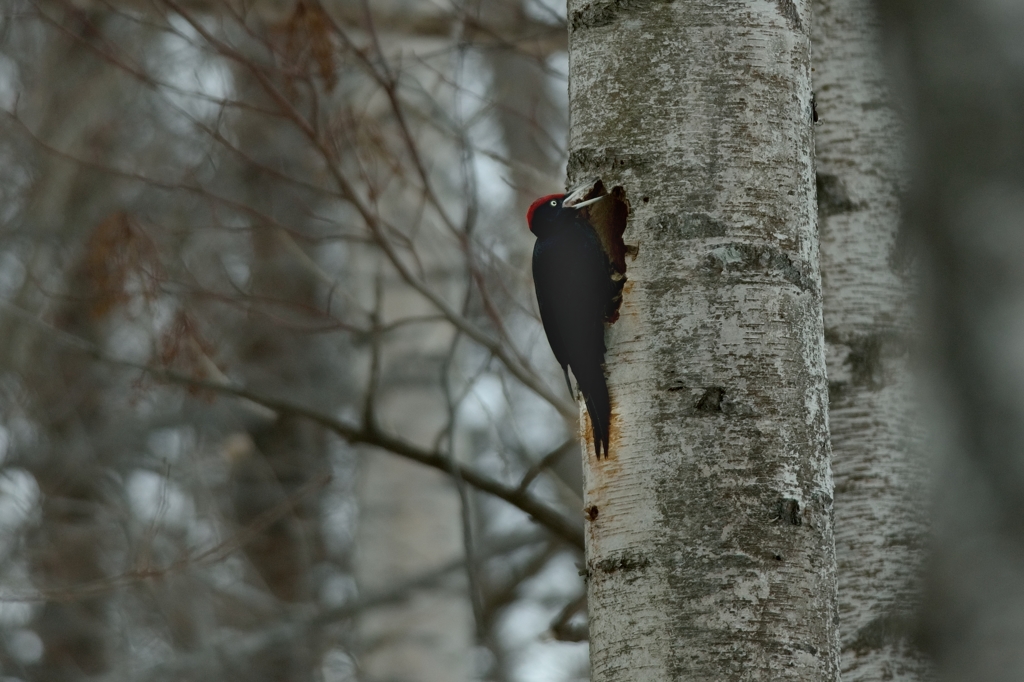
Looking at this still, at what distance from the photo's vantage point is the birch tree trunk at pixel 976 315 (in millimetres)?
872

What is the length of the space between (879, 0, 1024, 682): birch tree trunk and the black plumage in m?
0.74

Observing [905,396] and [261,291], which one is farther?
[261,291]

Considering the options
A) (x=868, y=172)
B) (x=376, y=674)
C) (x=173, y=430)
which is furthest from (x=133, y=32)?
(x=868, y=172)

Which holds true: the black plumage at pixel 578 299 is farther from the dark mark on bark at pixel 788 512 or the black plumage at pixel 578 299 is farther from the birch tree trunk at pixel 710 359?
the dark mark on bark at pixel 788 512

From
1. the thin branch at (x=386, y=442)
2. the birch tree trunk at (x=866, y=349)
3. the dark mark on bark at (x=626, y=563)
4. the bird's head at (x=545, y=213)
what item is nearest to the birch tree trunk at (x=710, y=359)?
the dark mark on bark at (x=626, y=563)

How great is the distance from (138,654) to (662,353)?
5.89 m

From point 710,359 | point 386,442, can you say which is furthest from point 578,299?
point 386,442

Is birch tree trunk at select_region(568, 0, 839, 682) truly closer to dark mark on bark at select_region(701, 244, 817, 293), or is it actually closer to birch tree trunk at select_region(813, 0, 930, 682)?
dark mark on bark at select_region(701, 244, 817, 293)

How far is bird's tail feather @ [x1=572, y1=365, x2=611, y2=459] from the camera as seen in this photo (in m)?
1.72

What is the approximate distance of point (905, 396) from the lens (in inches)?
96.3

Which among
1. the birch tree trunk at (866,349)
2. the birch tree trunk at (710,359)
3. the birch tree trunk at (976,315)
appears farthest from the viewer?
the birch tree trunk at (866,349)

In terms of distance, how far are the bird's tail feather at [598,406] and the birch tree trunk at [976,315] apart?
2.35 ft

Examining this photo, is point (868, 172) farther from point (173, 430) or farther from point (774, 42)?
point (173, 430)

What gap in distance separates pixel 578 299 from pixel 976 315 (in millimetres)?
977
